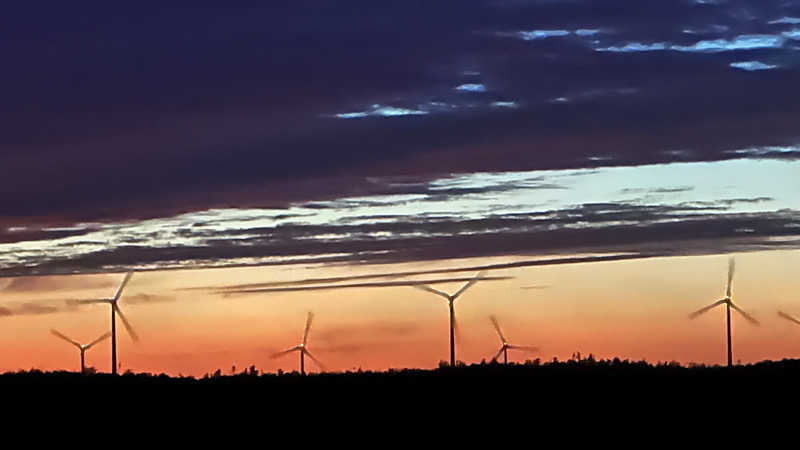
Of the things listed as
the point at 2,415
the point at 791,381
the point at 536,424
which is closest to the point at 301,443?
the point at 536,424

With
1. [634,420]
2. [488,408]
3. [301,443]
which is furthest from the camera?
[488,408]

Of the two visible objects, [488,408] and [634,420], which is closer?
[634,420]

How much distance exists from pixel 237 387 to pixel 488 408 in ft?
54.4

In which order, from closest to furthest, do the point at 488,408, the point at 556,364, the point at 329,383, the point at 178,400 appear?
the point at 488,408 < the point at 178,400 < the point at 329,383 < the point at 556,364

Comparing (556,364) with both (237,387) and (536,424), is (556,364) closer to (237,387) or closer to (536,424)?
(237,387)

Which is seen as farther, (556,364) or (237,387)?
(556,364)

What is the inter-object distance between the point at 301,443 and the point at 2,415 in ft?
54.4

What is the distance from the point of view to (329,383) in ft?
311

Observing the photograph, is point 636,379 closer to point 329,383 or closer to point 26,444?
point 329,383

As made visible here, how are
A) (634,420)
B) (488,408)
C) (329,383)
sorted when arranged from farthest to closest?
1. (329,383)
2. (488,408)
3. (634,420)

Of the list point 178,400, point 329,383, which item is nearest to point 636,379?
point 329,383

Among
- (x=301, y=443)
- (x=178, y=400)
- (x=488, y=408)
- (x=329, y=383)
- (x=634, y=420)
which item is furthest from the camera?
(x=329, y=383)

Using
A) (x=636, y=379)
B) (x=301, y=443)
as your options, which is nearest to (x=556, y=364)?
(x=636, y=379)

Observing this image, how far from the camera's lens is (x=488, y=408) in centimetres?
8238
